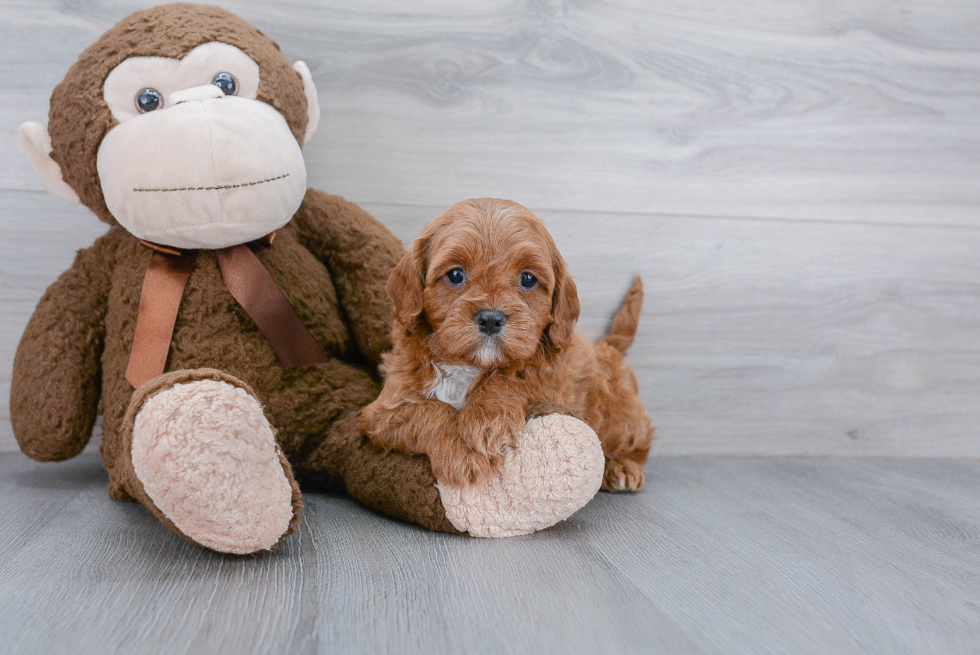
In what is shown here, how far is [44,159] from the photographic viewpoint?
59.0 inches

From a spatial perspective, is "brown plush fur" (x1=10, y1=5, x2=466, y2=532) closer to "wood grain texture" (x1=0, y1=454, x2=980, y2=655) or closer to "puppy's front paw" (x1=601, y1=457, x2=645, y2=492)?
→ "wood grain texture" (x1=0, y1=454, x2=980, y2=655)

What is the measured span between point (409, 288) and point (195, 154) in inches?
18.7

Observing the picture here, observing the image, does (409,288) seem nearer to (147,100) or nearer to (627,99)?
(147,100)

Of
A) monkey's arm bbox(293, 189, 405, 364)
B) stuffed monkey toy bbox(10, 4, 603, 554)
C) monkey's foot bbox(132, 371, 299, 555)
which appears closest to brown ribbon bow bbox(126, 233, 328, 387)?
stuffed monkey toy bbox(10, 4, 603, 554)

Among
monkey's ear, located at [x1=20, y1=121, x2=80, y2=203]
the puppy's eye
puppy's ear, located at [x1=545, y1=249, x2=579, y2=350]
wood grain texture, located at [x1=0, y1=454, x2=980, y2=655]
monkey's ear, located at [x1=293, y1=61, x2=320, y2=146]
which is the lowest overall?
wood grain texture, located at [x1=0, y1=454, x2=980, y2=655]

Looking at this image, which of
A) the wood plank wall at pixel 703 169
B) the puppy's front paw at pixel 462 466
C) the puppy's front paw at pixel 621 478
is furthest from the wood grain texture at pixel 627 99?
the puppy's front paw at pixel 462 466

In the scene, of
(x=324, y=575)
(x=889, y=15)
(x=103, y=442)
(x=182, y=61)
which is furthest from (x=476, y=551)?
(x=889, y=15)

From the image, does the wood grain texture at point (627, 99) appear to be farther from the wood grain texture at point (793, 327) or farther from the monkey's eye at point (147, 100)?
the monkey's eye at point (147, 100)

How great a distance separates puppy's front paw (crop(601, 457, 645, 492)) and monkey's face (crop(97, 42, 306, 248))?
3.16 feet

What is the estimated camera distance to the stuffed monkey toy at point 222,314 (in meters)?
1.13

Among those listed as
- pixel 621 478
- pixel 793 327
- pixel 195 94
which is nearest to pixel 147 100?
pixel 195 94

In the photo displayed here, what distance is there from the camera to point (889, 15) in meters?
2.02

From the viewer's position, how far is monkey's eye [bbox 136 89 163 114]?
1382 mm

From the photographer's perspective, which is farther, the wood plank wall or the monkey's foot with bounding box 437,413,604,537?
the wood plank wall
